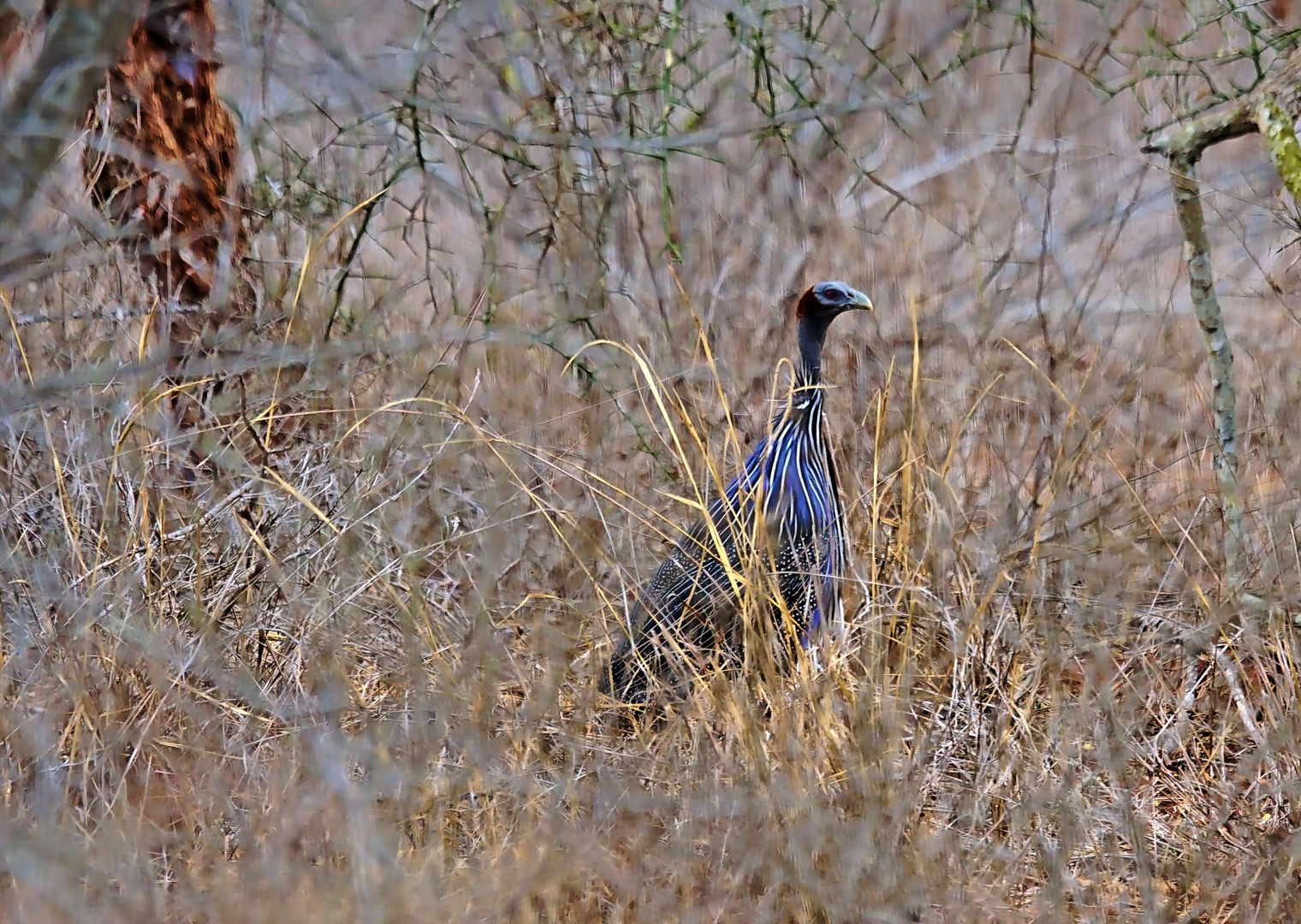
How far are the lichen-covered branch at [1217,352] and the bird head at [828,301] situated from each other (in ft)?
2.73

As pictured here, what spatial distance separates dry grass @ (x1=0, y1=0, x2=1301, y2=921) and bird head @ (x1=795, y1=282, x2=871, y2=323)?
29cm

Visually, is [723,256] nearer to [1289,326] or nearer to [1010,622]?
[1289,326]

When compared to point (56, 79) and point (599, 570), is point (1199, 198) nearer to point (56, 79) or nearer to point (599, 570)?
point (599, 570)

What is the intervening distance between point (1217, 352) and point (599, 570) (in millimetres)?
1570

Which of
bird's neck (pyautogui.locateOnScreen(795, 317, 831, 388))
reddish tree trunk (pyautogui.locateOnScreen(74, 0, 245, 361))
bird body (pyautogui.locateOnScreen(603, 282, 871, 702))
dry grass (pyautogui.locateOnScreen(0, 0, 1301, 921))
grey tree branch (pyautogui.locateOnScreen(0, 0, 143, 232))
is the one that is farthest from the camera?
reddish tree trunk (pyautogui.locateOnScreen(74, 0, 245, 361))

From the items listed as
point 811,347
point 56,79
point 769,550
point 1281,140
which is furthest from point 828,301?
point 56,79

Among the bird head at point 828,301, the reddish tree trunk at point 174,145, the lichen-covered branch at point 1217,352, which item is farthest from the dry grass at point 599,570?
the bird head at point 828,301

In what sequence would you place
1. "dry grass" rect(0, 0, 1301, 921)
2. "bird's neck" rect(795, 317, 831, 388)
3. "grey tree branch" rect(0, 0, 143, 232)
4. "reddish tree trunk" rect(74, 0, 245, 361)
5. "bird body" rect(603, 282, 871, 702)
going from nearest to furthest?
1. "grey tree branch" rect(0, 0, 143, 232)
2. "dry grass" rect(0, 0, 1301, 921)
3. "bird body" rect(603, 282, 871, 702)
4. "bird's neck" rect(795, 317, 831, 388)
5. "reddish tree trunk" rect(74, 0, 245, 361)

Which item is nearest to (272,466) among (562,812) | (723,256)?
(562,812)

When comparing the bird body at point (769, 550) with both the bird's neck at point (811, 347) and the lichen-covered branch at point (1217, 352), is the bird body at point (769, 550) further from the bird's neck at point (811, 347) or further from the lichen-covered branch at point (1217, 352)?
the lichen-covered branch at point (1217, 352)

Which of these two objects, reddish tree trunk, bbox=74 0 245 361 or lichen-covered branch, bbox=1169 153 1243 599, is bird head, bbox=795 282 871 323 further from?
reddish tree trunk, bbox=74 0 245 361

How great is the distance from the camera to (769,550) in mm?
2967

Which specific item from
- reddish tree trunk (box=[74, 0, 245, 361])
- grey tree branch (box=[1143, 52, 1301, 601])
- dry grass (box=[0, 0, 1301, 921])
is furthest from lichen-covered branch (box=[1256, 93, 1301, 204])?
reddish tree trunk (box=[74, 0, 245, 361])

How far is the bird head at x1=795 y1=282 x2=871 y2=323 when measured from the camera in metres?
3.63
